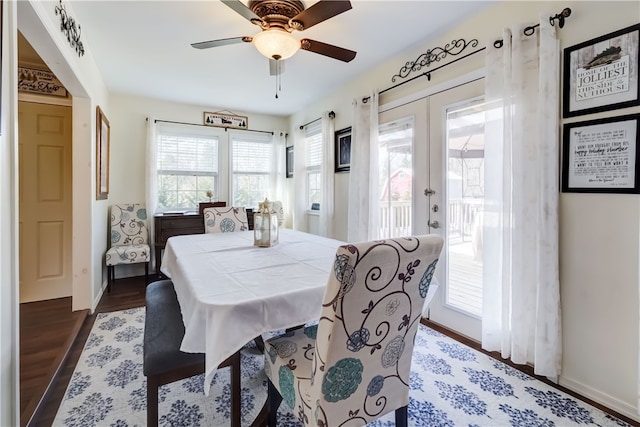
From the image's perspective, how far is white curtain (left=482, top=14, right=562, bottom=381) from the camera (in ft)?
5.79

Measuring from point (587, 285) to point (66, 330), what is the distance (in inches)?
145

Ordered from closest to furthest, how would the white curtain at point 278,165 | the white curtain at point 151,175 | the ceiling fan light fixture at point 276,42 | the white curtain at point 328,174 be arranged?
1. the ceiling fan light fixture at point 276,42
2. the white curtain at point 328,174
3. the white curtain at point 151,175
4. the white curtain at point 278,165

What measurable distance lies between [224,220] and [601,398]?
3.03 m

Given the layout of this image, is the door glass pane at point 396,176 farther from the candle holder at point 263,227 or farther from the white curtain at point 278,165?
the white curtain at point 278,165

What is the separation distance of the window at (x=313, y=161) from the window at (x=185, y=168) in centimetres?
142

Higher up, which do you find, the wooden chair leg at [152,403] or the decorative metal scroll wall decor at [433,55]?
the decorative metal scroll wall decor at [433,55]

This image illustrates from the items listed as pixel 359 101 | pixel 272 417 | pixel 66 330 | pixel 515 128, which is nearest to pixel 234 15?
pixel 359 101

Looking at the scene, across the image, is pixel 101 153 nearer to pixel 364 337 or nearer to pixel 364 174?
A: pixel 364 174

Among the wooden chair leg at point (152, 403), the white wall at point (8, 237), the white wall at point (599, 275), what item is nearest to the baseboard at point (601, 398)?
the white wall at point (599, 275)

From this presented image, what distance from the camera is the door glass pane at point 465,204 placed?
228cm

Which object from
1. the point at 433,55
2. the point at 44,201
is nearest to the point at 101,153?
the point at 44,201

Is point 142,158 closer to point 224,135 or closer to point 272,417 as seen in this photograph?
point 224,135

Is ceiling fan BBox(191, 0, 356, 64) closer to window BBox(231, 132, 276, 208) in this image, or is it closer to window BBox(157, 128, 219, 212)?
window BBox(157, 128, 219, 212)

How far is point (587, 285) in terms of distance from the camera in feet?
5.64
